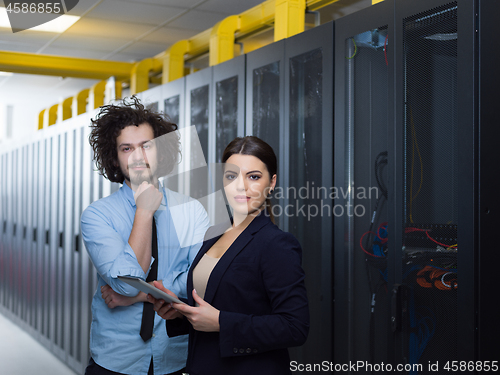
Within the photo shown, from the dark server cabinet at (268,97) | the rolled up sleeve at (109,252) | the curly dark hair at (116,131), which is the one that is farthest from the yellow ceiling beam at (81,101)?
the rolled up sleeve at (109,252)

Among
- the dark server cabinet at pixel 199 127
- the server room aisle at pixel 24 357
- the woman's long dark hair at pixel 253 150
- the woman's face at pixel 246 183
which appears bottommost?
the server room aisle at pixel 24 357

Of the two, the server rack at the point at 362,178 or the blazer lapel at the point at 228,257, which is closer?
the blazer lapel at the point at 228,257

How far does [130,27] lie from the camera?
156 inches

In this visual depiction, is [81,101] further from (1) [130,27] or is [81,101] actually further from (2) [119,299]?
(2) [119,299]

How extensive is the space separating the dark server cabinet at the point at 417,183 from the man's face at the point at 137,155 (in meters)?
0.76

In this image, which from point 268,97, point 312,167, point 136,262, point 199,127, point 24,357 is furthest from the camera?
point 24,357

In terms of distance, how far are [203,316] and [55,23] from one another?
3.33 m

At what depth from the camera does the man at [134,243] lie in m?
1.59

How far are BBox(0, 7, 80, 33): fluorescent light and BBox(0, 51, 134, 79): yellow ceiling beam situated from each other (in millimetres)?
260

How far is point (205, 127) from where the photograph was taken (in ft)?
9.79

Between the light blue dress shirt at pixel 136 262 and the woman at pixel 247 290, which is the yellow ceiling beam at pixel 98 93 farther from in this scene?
the woman at pixel 247 290

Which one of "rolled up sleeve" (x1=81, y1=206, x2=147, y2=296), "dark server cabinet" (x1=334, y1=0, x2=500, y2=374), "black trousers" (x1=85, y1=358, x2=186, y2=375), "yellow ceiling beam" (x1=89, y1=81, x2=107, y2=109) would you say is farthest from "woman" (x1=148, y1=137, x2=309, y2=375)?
"yellow ceiling beam" (x1=89, y1=81, x2=107, y2=109)

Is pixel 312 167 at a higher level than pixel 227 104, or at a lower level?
lower

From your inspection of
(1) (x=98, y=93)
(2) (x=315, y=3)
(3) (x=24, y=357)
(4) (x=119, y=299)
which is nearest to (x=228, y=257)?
(4) (x=119, y=299)
